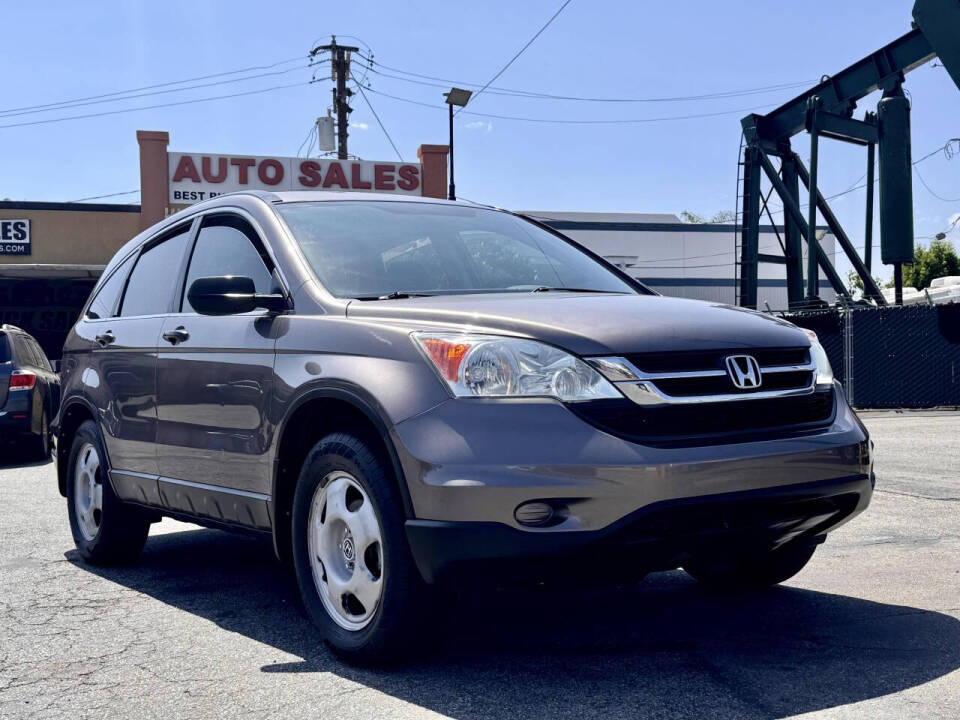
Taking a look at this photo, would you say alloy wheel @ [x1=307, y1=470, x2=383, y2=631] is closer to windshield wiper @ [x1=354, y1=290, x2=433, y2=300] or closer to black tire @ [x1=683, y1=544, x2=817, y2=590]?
windshield wiper @ [x1=354, y1=290, x2=433, y2=300]

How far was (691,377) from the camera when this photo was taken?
12.5 feet

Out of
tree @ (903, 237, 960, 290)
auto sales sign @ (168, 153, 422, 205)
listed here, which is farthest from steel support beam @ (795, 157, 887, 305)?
tree @ (903, 237, 960, 290)

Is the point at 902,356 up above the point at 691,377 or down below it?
below

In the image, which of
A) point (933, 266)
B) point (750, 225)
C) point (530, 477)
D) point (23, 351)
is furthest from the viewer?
point (933, 266)

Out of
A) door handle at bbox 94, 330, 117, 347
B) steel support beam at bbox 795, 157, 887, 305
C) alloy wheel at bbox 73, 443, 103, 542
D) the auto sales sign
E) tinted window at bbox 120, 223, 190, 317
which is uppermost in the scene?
the auto sales sign

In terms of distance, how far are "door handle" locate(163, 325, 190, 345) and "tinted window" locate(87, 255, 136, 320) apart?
118 cm

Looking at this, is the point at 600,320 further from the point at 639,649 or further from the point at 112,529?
the point at 112,529

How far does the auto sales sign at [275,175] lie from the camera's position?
2950 centimetres

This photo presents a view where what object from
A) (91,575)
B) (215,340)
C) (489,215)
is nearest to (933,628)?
(489,215)

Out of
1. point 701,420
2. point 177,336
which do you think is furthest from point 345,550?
point 177,336

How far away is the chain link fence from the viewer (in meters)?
20.2

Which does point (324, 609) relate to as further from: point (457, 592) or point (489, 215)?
point (489, 215)

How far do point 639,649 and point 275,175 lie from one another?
2741 cm

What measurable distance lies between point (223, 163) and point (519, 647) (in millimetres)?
27025
